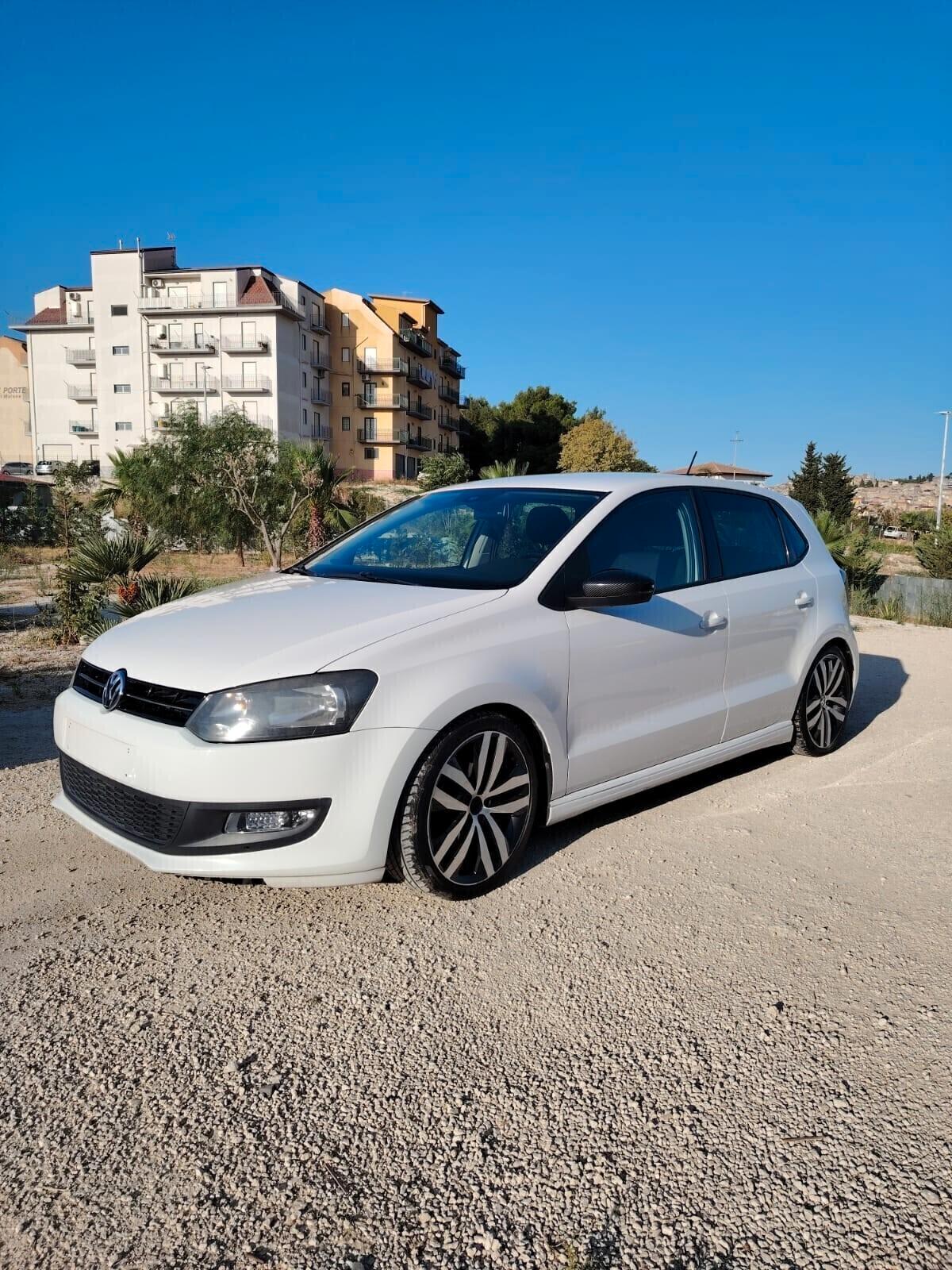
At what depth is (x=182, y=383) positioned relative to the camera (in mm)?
61250

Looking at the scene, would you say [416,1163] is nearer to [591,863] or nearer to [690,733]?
[591,863]

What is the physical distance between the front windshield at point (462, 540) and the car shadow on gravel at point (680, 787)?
1193mm

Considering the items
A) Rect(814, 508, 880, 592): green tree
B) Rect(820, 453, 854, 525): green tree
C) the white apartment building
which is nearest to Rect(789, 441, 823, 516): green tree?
Rect(820, 453, 854, 525): green tree

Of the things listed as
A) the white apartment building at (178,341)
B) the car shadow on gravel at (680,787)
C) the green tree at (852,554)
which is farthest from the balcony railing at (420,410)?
the car shadow on gravel at (680,787)

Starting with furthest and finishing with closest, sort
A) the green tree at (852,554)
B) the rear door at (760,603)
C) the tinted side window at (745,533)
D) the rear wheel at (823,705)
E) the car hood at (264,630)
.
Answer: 1. the green tree at (852,554)
2. the rear wheel at (823,705)
3. the tinted side window at (745,533)
4. the rear door at (760,603)
5. the car hood at (264,630)

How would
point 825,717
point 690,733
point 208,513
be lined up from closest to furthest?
point 690,733, point 825,717, point 208,513

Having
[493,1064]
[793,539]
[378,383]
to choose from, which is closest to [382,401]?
[378,383]

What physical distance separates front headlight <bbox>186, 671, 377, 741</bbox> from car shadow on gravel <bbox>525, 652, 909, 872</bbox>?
1191mm

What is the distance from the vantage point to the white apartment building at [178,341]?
5950 cm

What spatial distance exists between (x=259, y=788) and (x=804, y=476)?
70.1m

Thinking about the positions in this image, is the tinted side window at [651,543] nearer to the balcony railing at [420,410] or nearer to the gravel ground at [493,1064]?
the gravel ground at [493,1064]

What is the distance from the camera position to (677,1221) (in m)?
1.91

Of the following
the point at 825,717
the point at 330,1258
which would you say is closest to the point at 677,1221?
the point at 330,1258

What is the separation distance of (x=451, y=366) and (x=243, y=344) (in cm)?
2764
